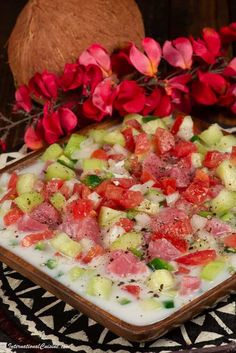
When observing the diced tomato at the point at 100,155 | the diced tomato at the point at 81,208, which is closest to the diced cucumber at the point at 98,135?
the diced tomato at the point at 100,155

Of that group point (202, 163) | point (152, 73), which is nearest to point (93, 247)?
point (202, 163)

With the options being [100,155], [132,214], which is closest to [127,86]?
[100,155]

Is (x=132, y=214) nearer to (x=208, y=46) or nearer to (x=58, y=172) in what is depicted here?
(x=58, y=172)

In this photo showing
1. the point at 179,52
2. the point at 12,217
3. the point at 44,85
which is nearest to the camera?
the point at 12,217

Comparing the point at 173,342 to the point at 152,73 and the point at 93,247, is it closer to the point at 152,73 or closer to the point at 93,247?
the point at 93,247

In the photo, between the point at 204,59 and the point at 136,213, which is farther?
the point at 204,59

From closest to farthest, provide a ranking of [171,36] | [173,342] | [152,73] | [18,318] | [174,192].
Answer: [173,342] < [18,318] < [174,192] < [152,73] < [171,36]
